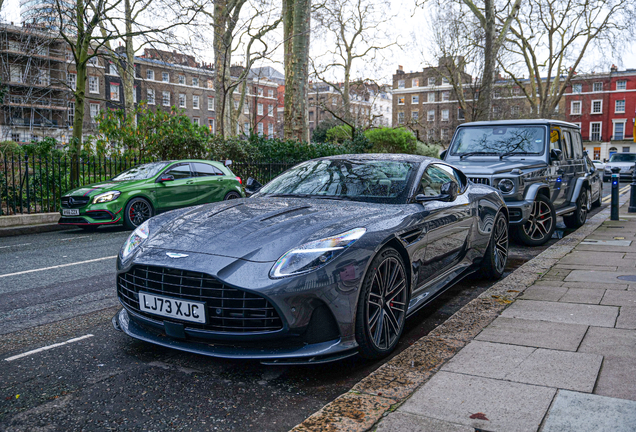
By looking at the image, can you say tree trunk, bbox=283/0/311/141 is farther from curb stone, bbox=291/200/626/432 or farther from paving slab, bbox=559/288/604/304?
paving slab, bbox=559/288/604/304

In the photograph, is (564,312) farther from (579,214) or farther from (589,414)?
(579,214)

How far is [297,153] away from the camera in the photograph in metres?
19.1

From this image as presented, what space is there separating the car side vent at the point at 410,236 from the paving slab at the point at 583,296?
5.88ft

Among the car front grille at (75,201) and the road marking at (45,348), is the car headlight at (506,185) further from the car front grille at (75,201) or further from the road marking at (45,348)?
the car front grille at (75,201)

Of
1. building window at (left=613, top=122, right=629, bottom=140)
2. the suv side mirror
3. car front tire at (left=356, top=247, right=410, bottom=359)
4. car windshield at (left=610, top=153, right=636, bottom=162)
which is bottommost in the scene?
car front tire at (left=356, top=247, right=410, bottom=359)

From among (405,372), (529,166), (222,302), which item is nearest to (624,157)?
(529,166)

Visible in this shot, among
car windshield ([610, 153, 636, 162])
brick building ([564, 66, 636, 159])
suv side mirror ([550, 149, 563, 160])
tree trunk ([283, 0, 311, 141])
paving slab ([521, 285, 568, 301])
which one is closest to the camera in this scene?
paving slab ([521, 285, 568, 301])

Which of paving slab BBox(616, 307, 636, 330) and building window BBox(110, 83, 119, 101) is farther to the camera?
building window BBox(110, 83, 119, 101)

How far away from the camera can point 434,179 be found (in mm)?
4914

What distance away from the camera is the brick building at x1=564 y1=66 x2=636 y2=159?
70.7m

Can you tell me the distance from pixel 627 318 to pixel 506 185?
3.93 metres

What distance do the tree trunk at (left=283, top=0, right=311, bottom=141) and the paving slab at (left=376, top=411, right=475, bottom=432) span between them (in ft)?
56.5

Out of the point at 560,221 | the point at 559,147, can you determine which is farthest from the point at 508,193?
the point at 560,221

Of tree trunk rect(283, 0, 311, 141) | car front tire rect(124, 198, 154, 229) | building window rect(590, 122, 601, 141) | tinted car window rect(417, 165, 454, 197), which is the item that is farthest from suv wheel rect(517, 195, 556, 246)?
building window rect(590, 122, 601, 141)
